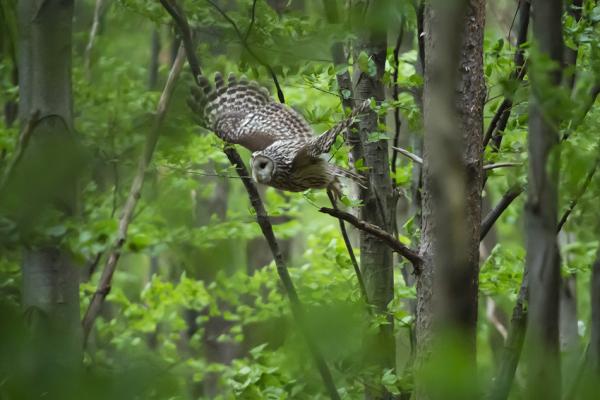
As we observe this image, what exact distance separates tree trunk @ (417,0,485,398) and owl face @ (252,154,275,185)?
Result: 207 centimetres

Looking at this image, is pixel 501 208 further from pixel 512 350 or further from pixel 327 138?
pixel 327 138

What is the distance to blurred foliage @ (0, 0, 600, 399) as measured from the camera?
6.48ft

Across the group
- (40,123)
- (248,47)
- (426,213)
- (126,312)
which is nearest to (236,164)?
(248,47)

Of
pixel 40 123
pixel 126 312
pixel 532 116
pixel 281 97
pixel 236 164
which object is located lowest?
pixel 126 312

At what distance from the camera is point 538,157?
2.01 metres

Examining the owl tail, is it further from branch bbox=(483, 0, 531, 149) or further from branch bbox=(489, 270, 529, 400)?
branch bbox=(489, 270, 529, 400)

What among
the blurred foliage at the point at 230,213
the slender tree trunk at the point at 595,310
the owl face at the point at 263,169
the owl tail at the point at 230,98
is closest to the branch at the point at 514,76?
the blurred foliage at the point at 230,213

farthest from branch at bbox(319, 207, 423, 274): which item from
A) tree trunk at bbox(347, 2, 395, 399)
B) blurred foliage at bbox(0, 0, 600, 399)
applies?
tree trunk at bbox(347, 2, 395, 399)

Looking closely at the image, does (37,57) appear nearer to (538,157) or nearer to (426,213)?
(426,213)

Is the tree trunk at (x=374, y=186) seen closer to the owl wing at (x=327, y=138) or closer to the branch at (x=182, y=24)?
the owl wing at (x=327, y=138)

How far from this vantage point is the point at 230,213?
7.87 meters

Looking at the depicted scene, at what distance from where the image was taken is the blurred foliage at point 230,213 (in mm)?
1975

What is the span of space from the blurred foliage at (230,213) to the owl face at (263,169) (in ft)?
0.82

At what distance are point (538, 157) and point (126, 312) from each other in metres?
6.75
